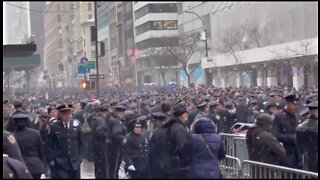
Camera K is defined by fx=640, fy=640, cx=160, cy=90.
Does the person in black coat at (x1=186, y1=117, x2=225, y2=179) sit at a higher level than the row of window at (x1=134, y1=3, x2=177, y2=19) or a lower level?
lower

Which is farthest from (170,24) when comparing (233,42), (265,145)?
(265,145)

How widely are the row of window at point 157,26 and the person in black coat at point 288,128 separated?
51897 mm

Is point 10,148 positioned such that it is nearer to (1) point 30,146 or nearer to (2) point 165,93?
(1) point 30,146

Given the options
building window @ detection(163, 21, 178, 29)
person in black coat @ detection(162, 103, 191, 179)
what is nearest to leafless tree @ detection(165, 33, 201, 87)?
building window @ detection(163, 21, 178, 29)

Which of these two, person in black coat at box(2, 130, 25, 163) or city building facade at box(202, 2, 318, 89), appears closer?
person in black coat at box(2, 130, 25, 163)

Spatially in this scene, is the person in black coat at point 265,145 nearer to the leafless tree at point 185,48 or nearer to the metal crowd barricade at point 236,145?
the metal crowd barricade at point 236,145

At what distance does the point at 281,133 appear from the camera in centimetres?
984

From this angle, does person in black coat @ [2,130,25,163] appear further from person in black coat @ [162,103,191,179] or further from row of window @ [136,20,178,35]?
row of window @ [136,20,178,35]

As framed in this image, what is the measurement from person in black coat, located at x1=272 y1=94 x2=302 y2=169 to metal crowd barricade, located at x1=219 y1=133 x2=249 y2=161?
6.44 feet

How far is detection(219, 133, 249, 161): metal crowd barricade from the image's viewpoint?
12000 mm

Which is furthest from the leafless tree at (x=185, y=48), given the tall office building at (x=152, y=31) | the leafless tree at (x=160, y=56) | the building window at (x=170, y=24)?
the building window at (x=170, y=24)

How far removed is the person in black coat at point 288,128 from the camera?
9727 mm

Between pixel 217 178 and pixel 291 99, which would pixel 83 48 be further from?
pixel 217 178

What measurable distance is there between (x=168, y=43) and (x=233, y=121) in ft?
148
